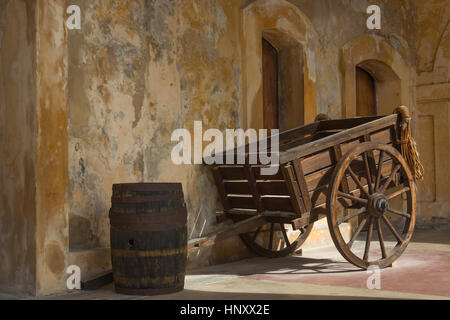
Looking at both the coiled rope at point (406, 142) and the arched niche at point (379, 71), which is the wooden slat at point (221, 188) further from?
the arched niche at point (379, 71)

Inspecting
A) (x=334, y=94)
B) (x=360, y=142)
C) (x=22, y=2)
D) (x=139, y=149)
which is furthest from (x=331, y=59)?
(x=22, y=2)

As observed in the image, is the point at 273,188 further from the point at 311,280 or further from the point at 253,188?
the point at 311,280

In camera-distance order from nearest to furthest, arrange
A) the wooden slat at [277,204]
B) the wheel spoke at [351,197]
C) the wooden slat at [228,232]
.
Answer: the wooden slat at [228,232]
the wheel spoke at [351,197]
the wooden slat at [277,204]

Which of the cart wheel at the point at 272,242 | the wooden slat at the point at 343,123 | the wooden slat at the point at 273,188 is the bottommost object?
the cart wheel at the point at 272,242

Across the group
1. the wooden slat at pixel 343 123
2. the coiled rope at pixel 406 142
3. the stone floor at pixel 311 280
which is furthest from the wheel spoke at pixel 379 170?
the stone floor at pixel 311 280

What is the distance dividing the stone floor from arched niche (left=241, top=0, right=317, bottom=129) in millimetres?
1642

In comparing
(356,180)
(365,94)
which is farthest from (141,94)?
(365,94)

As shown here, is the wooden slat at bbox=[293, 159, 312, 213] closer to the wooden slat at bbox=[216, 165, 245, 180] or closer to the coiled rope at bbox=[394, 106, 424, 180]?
the wooden slat at bbox=[216, 165, 245, 180]

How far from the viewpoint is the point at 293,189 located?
489 centimetres

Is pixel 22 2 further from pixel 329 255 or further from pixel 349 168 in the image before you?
pixel 329 255

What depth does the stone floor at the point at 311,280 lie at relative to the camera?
4098 millimetres

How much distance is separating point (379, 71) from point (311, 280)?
549 cm

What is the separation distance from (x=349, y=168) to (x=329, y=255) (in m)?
1.61

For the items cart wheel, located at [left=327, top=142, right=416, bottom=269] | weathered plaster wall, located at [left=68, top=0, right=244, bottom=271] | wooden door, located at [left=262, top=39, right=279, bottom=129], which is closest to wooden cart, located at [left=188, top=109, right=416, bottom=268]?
cart wheel, located at [left=327, top=142, right=416, bottom=269]
